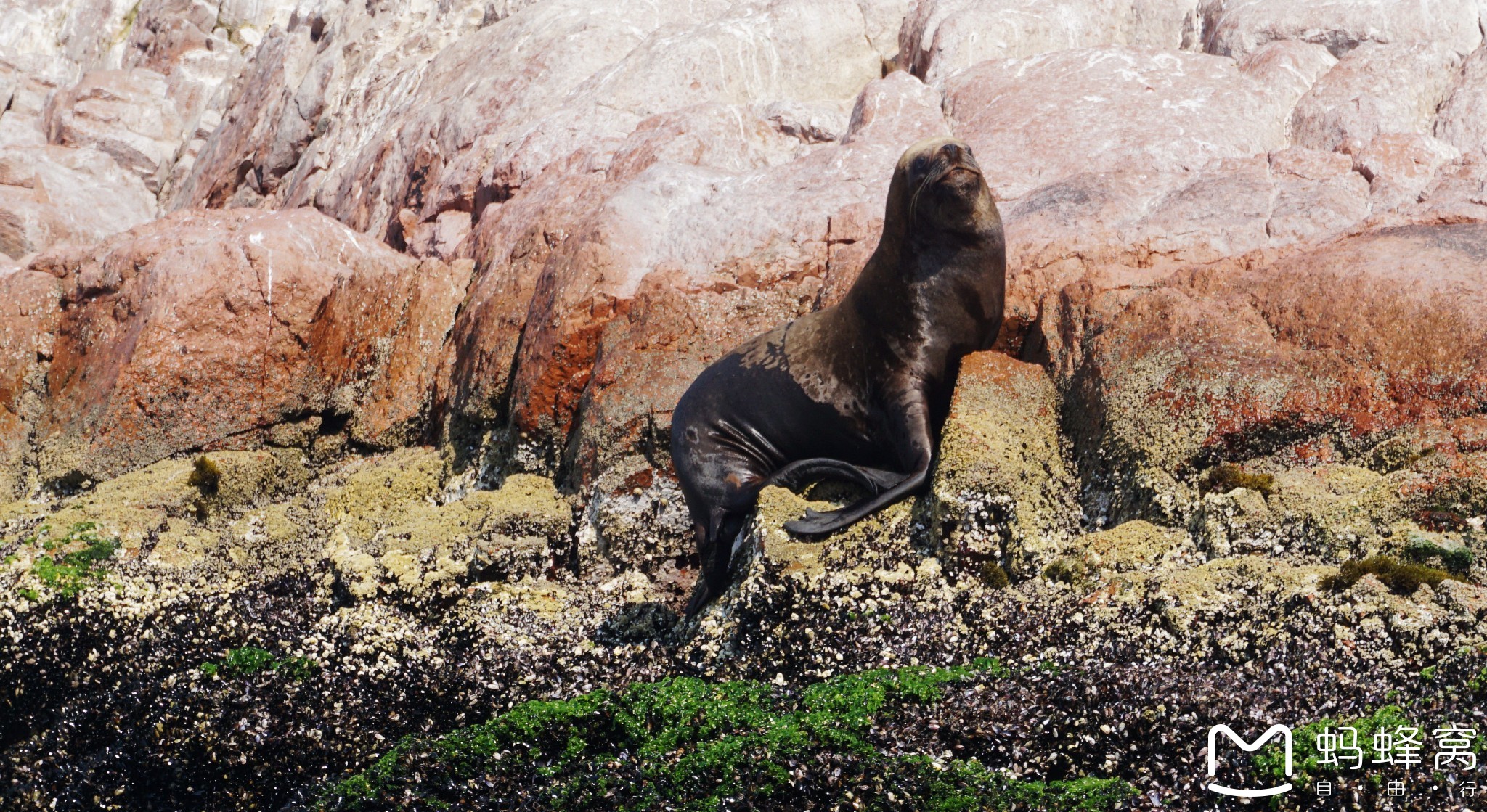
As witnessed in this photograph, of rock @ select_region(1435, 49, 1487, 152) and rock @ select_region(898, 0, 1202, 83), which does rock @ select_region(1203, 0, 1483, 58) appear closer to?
rock @ select_region(1435, 49, 1487, 152)

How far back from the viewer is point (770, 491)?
766cm

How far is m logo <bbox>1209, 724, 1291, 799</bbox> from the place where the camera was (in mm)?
4457

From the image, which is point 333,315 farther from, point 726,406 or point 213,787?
point 213,787

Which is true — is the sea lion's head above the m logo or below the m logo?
above

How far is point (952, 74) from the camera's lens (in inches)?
533

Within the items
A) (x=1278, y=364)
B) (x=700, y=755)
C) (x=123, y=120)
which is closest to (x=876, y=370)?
(x=1278, y=364)

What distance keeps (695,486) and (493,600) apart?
4.29 ft

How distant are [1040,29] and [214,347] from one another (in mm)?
8520

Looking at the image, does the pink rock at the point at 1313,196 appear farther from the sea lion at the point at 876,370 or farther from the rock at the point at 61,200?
the rock at the point at 61,200

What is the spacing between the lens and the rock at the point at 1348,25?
1245 centimetres

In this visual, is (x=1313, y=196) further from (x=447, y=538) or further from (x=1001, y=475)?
(x=447, y=538)

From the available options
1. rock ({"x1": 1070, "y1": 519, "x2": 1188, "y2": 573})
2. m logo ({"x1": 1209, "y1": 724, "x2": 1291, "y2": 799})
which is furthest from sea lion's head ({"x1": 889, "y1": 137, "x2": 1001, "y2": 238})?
m logo ({"x1": 1209, "y1": 724, "x2": 1291, "y2": 799})

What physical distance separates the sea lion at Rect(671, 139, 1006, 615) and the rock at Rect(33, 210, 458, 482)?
4578mm

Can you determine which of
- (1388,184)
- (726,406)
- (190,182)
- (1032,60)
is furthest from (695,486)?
(190,182)
